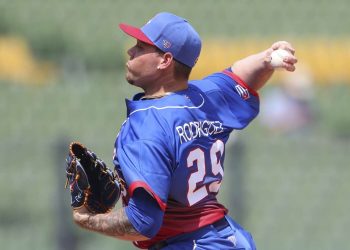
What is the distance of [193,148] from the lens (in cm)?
388

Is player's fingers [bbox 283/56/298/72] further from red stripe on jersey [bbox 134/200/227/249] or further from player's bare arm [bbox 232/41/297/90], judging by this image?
red stripe on jersey [bbox 134/200/227/249]

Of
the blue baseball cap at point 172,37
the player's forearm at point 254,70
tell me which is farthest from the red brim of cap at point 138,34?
the player's forearm at point 254,70

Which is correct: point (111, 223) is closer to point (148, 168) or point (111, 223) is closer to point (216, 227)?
point (148, 168)

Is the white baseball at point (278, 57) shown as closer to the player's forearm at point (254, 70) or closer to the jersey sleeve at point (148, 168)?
the player's forearm at point (254, 70)

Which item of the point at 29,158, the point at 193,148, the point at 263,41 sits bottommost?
the point at 29,158

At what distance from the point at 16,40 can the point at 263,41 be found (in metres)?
3.56

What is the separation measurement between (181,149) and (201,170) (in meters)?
0.18

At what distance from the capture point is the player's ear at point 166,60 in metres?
3.93

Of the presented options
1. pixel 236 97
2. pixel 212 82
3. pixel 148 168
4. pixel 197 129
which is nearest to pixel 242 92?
pixel 236 97

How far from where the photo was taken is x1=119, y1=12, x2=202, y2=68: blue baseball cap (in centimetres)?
392

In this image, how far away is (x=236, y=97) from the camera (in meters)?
4.31

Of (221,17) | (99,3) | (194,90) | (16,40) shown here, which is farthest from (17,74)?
(194,90)

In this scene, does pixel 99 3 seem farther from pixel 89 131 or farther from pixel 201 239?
pixel 201 239

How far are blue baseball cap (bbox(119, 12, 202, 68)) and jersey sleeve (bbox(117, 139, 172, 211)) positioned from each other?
18.1 inches
